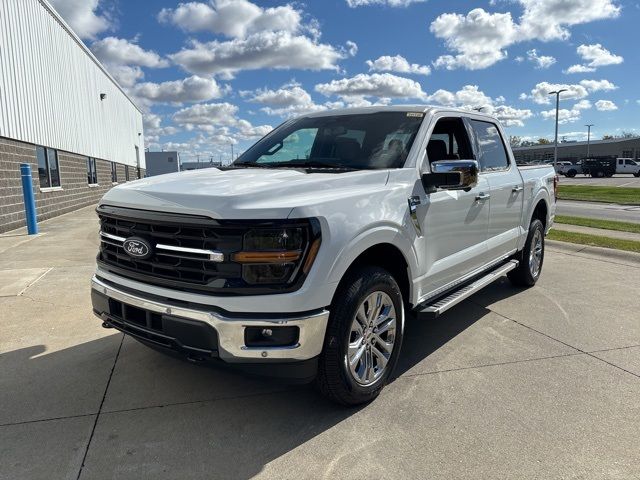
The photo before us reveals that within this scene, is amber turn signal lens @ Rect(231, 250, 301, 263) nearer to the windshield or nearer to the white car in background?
the windshield

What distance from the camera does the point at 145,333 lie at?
2.94m

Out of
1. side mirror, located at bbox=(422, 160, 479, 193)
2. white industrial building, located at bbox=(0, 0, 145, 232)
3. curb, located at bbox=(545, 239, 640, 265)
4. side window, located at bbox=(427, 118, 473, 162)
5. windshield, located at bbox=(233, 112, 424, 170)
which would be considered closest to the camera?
side mirror, located at bbox=(422, 160, 479, 193)

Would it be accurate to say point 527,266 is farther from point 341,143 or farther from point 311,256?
point 311,256

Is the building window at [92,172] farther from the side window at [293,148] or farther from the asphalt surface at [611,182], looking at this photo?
the asphalt surface at [611,182]

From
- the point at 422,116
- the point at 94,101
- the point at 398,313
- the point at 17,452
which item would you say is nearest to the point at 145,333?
the point at 17,452

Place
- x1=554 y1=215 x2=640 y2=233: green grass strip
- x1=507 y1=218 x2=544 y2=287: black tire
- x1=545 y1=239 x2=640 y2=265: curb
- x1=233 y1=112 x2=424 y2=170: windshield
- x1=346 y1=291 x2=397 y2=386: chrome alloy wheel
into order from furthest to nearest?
x1=554 y1=215 x2=640 y2=233: green grass strip
x1=545 y1=239 x2=640 y2=265: curb
x1=507 y1=218 x2=544 y2=287: black tire
x1=233 y1=112 x2=424 y2=170: windshield
x1=346 y1=291 x2=397 y2=386: chrome alloy wheel

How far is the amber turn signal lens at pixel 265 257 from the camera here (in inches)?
102

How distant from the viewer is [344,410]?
3115mm

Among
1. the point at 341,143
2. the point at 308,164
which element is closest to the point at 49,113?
the point at 341,143

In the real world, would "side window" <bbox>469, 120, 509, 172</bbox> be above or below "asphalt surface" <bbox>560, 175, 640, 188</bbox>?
above

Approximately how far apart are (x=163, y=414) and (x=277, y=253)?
136cm

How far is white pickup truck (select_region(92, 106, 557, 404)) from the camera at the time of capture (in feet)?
8.58

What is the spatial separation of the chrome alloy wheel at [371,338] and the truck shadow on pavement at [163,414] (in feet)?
0.78

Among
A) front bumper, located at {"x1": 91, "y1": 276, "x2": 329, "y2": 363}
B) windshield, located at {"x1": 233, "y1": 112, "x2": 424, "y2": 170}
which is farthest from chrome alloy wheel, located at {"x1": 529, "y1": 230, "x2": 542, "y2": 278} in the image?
front bumper, located at {"x1": 91, "y1": 276, "x2": 329, "y2": 363}
